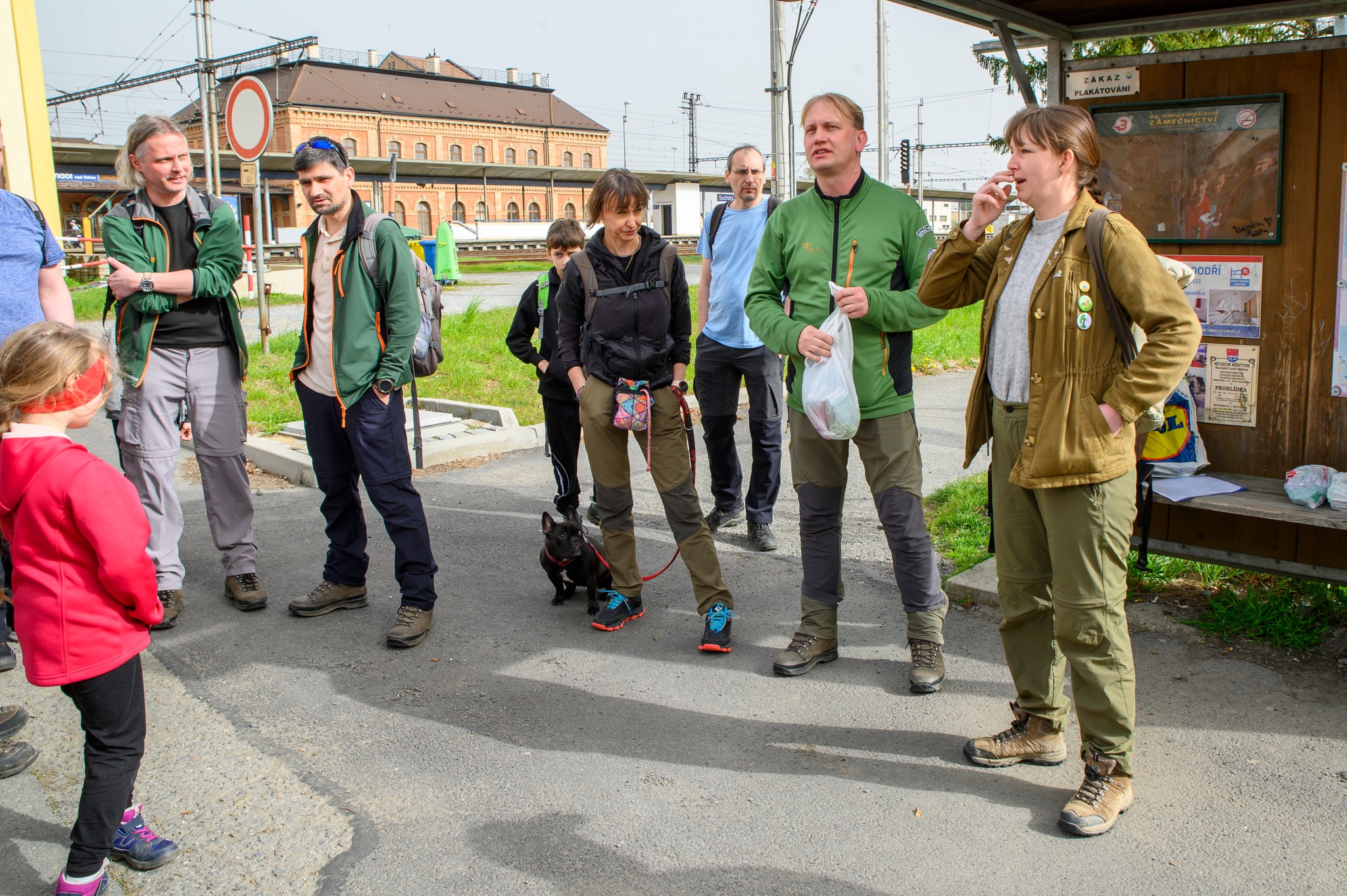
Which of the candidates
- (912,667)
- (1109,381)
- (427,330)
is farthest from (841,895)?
(427,330)

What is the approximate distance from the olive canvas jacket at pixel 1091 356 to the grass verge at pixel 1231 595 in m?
1.88

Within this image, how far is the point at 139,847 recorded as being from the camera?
9.66ft

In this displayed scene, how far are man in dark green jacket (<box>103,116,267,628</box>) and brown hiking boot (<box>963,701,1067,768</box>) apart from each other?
3.50 m

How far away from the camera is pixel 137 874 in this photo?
293 cm

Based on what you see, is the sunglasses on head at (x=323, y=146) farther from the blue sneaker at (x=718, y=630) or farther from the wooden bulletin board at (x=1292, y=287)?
the wooden bulletin board at (x=1292, y=287)

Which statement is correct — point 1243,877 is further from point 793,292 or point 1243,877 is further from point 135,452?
point 135,452

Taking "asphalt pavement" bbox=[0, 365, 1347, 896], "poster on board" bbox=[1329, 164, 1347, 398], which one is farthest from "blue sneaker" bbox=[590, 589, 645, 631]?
"poster on board" bbox=[1329, 164, 1347, 398]

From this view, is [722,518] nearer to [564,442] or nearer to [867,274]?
[564,442]

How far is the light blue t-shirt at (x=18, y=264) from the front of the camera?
4129 millimetres

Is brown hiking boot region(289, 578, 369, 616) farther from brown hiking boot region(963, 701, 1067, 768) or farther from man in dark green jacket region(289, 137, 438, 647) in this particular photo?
brown hiking boot region(963, 701, 1067, 768)

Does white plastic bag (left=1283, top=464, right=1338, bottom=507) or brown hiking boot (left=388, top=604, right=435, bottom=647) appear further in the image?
brown hiking boot (left=388, top=604, right=435, bottom=647)

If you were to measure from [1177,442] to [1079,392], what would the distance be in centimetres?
184

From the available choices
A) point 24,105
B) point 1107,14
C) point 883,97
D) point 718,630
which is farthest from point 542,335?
point 883,97

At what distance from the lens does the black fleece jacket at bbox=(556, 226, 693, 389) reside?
457 centimetres
